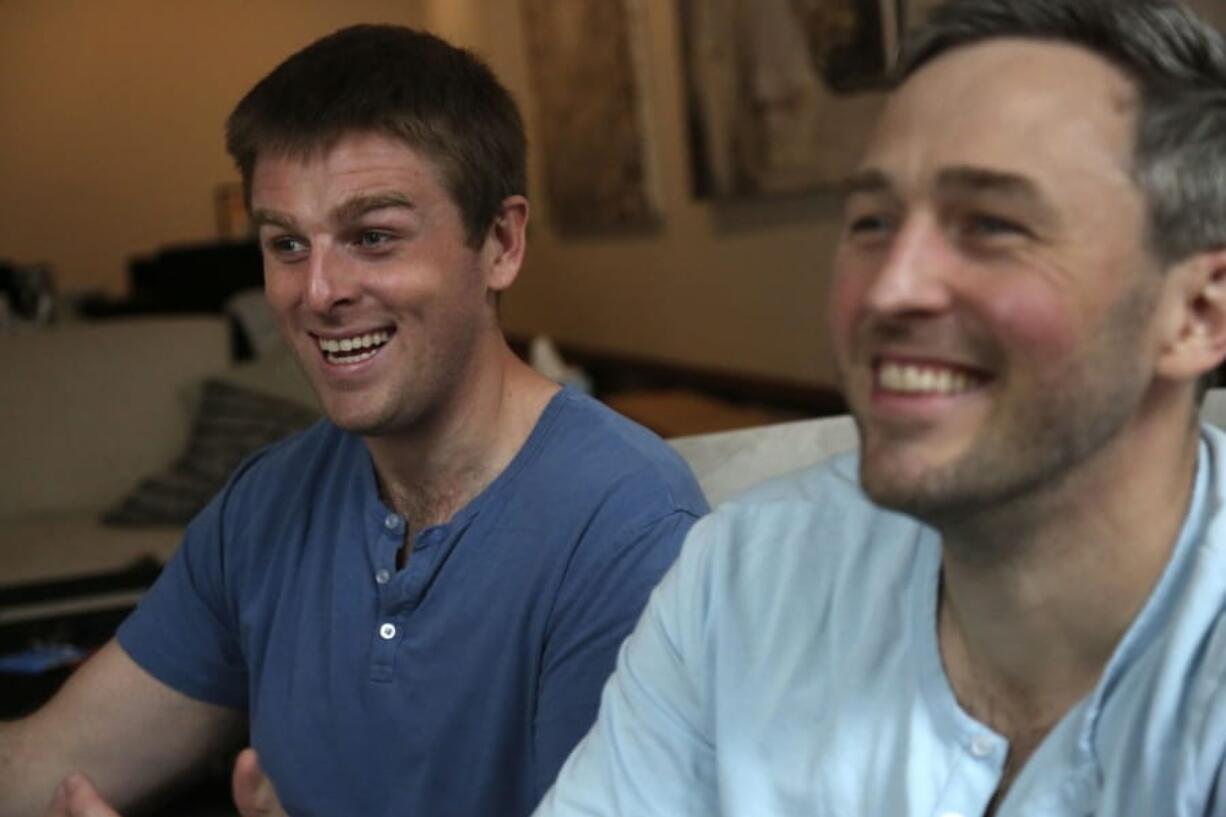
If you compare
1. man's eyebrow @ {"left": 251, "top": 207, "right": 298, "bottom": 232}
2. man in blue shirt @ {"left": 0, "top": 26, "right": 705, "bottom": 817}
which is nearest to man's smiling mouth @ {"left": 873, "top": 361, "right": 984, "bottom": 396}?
man in blue shirt @ {"left": 0, "top": 26, "right": 705, "bottom": 817}

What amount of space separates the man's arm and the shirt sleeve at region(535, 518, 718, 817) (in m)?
0.68

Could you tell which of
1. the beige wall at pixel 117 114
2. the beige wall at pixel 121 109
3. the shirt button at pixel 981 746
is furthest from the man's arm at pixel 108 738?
the beige wall at pixel 117 114

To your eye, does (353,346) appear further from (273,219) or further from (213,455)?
(213,455)

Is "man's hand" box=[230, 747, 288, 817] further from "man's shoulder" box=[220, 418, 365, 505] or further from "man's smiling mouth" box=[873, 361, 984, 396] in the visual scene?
"man's smiling mouth" box=[873, 361, 984, 396]

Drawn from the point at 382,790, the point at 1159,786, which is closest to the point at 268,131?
the point at 382,790

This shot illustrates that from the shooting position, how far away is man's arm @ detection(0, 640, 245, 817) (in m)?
1.74

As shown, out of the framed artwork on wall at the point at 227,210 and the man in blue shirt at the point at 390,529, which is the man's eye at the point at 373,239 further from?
the framed artwork on wall at the point at 227,210

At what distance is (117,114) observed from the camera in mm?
10359

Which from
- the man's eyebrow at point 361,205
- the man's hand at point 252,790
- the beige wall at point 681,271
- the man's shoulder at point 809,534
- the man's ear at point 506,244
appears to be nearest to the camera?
the man's shoulder at point 809,534

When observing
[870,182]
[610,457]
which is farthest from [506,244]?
[870,182]

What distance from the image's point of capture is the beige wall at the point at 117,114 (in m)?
10.2

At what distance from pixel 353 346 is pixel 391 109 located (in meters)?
0.23

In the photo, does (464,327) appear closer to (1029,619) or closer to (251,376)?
(1029,619)

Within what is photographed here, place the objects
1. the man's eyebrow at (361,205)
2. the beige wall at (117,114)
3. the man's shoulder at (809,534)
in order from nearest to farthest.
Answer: the man's shoulder at (809,534), the man's eyebrow at (361,205), the beige wall at (117,114)
